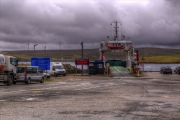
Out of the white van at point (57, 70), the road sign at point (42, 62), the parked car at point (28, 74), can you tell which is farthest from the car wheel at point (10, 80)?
the white van at point (57, 70)

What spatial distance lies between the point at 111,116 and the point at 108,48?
49.2m

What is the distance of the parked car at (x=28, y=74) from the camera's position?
32531mm

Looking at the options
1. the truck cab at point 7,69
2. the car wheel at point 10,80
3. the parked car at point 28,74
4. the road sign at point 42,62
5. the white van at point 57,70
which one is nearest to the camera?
the truck cab at point 7,69

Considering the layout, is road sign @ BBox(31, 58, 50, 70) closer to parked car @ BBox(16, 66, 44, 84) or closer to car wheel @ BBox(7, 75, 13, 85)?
parked car @ BBox(16, 66, 44, 84)

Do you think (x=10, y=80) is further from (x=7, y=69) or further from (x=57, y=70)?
(x=57, y=70)

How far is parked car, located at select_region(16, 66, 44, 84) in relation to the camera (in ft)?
107

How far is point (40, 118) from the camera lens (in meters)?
11.6

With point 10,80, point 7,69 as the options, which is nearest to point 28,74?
point 10,80

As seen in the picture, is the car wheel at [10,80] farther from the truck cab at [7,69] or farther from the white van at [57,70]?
the white van at [57,70]

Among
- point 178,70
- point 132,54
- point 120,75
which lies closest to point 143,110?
point 120,75

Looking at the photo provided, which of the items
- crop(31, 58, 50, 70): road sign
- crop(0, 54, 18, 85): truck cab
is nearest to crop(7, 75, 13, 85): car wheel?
crop(0, 54, 18, 85): truck cab

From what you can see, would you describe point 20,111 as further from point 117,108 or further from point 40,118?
point 117,108

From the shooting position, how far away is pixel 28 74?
3328cm

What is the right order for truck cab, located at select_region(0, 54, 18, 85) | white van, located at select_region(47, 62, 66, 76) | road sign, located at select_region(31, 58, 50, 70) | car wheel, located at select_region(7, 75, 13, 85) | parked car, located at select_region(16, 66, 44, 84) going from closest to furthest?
1. truck cab, located at select_region(0, 54, 18, 85)
2. car wheel, located at select_region(7, 75, 13, 85)
3. parked car, located at select_region(16, 66, 44, 84)
4. road sign, located at select_region(31, 58, 50, 70)
5. white van, located at select_region(47, 62, 66, 76)
